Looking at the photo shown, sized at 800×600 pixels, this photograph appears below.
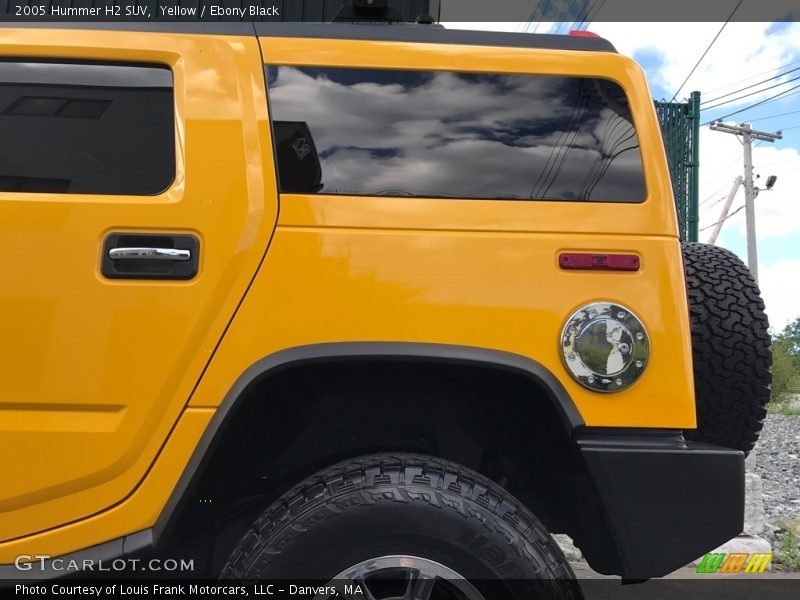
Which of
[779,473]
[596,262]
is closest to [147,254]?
[596,262]

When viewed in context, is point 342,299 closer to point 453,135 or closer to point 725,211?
point 453,135

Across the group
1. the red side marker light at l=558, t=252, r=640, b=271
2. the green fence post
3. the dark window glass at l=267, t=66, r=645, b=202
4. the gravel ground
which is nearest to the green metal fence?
the green fence post

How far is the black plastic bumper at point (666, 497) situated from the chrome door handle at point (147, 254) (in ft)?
3.72

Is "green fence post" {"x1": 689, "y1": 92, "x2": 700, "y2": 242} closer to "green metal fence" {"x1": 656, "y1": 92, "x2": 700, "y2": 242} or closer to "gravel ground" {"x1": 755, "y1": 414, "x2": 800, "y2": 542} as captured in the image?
"green metal fence" {"x1": 656, "y1": 92, "x2": 700, "y2": 242}

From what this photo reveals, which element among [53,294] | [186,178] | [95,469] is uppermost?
[186,178]

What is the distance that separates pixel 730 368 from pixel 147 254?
171cm

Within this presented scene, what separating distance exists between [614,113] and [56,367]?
64.3 inches

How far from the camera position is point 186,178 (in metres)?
1.62

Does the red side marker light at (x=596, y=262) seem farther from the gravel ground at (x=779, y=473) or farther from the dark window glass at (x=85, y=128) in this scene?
the gravel ground at (x=779, y=473)

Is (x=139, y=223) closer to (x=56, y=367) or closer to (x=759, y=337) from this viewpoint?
(x=56, y=367)

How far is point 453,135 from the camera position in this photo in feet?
5.67

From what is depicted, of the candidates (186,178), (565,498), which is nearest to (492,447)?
(565,498)

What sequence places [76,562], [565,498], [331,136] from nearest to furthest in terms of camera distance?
[76,562], [331,136], [565,498]

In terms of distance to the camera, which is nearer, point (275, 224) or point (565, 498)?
point (275, 224)
